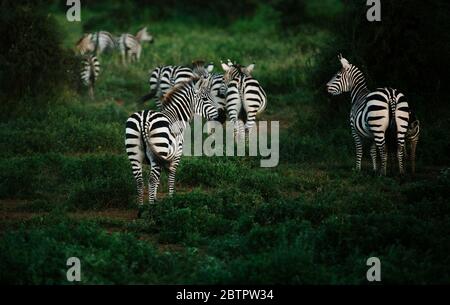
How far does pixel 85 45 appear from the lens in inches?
936

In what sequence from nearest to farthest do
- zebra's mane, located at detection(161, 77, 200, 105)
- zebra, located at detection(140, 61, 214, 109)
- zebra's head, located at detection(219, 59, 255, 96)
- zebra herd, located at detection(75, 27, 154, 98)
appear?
zebra's mane, located at detection(161, 77, 200, 105) → zebra's head, located at detection(219, 59, 255, 96) → zebra, located at detection(140, 61, 214, 109) → zebra herd, located at detection(75, 27, 154, 98)

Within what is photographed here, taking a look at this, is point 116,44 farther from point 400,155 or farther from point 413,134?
point 400,155

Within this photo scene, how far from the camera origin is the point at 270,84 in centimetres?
1916

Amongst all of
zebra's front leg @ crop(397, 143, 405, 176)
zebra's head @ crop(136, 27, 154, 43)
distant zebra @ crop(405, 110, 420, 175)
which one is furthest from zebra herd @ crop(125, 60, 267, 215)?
zebra's head @ crop(136, 27, 154, 43)

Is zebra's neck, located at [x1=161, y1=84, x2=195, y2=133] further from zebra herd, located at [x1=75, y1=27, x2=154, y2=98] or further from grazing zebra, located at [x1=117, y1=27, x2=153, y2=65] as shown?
grazing zebra, located at [x1=117, y1=27, x2=153, y2=65]

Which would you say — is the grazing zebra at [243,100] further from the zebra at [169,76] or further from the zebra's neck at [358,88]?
the zebra's neck at [358,88]

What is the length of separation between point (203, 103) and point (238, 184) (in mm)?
1413

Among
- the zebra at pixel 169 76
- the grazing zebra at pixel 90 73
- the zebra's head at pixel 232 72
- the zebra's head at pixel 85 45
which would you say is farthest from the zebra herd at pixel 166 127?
the zebra's head at pixel 85 45

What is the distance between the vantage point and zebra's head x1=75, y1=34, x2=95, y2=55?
22.9 m

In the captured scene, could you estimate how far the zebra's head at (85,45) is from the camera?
22.9 meters

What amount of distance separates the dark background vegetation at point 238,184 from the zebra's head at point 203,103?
86cm

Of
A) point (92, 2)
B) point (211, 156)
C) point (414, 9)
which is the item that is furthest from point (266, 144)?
point (92, 2)

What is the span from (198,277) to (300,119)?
8374mm

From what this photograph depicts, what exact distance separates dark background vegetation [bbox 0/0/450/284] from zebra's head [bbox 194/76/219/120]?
2.83 feet
